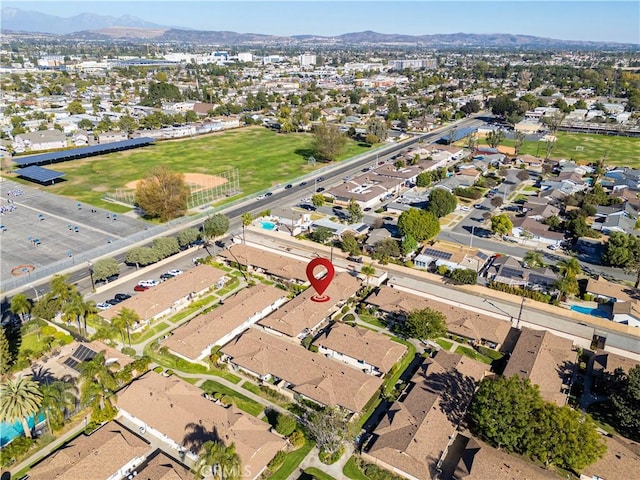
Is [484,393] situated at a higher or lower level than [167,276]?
higher

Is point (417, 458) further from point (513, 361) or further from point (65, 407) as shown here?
point (65, 407)

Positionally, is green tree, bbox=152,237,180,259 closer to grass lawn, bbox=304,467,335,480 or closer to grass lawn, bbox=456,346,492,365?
grass lawn, bbox=304,467,335,480

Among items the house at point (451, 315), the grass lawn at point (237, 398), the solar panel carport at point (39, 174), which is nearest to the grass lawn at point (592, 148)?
the house at point (451, 315)

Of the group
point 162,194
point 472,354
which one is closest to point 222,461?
point 472,354

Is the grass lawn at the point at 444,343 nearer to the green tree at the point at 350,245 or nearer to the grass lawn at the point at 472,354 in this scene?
the grass lawn at the point at 472,354

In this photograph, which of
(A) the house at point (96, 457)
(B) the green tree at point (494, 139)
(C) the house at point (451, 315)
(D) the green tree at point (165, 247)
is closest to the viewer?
(A) the house at point (96, 457)

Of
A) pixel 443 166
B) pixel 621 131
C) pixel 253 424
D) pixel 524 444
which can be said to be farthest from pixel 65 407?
pixel 621 131

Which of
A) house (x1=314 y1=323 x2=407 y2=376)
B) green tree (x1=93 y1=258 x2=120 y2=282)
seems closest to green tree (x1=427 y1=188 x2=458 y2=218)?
house (x1=314 y1=323 x2=407 y2=376)
